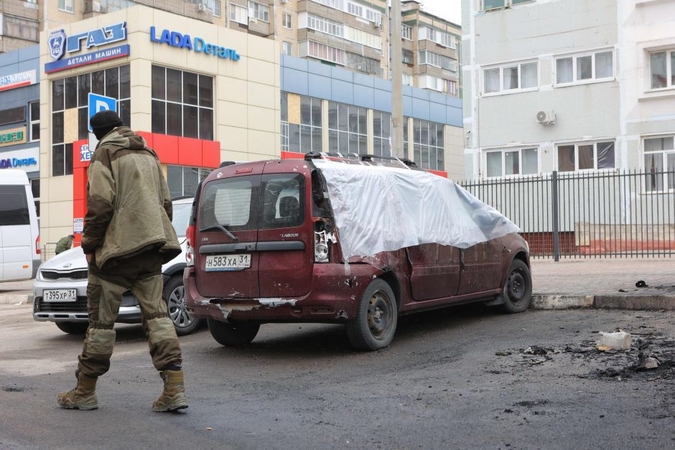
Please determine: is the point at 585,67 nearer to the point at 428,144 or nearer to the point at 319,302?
the point at 319,302

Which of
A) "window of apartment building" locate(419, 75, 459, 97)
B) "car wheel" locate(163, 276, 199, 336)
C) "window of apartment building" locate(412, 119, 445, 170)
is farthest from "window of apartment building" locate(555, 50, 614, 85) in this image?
"window of apartment building" locate(419, 75, 459, 97)

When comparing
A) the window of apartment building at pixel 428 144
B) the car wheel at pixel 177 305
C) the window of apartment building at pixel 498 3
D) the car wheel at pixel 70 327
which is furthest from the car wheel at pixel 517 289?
the window of apartment building at pixel 428 144

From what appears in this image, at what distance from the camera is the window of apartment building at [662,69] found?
25328 mm

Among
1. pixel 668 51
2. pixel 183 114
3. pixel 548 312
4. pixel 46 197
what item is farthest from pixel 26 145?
pixel 548 312

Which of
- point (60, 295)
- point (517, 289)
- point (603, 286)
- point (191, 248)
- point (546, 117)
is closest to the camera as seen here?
point (191, 248)

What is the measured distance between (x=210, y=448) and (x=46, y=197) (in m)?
36.1

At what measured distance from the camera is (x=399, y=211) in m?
8.42

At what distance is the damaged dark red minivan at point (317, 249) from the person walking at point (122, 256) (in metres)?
2.10

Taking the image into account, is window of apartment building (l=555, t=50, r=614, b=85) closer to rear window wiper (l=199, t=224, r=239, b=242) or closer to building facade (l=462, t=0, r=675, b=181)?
building facade (l=462, t=0, r=675, b=181)

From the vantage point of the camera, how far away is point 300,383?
6426mm

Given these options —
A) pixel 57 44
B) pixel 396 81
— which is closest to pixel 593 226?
pixel 396 81

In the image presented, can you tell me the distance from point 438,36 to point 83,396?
7534 centimetres

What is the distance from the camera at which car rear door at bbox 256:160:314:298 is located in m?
7.45

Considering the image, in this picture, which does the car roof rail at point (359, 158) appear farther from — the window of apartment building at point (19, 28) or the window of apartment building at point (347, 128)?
the window of apartment building at point (19, 28)
